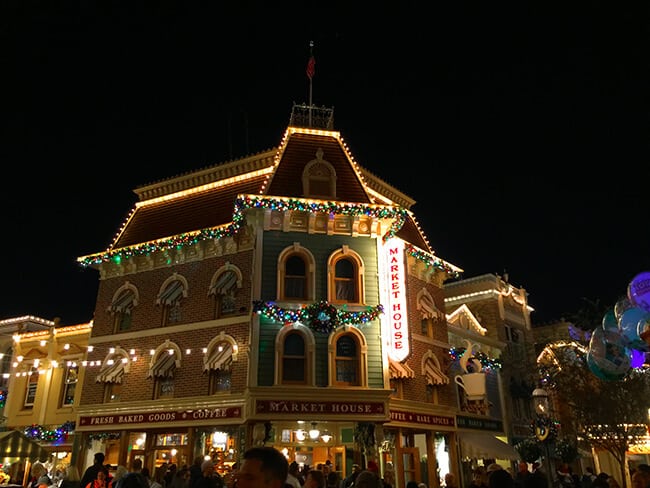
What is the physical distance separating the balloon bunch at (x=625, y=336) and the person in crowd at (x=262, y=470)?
10.7 m

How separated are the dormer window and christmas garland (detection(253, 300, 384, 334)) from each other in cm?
446

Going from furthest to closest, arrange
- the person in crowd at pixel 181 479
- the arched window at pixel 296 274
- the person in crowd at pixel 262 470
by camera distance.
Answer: the arched window at pixel 296 274, the person in crowd at pixel 181 479, the person in crowd at pixel 262 470

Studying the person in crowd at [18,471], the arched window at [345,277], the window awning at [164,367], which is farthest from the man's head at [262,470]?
the person in crowd at [18,471]

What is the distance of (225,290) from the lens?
21.0 meters

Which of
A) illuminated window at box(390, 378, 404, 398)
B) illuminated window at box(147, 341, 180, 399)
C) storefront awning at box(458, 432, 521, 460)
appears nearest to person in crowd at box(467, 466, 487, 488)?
illuminated window at box(390, 378, 404, 398)

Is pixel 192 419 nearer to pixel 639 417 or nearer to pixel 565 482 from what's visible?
pixel 565 482

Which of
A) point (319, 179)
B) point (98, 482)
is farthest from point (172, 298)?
point (98, 482)

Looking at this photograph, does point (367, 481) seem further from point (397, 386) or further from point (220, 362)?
point (397, 386)

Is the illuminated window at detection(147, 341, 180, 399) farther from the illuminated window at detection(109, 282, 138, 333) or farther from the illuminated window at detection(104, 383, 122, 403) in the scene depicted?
the illuminated window at detection(109, 282, 138, 333)

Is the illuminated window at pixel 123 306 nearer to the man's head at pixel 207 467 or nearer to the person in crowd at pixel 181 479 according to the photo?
the person in crowd at pixel 181 479

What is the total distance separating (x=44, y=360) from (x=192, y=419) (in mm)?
13483

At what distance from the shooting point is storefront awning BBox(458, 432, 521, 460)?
2556 centimetres

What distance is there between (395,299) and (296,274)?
3671mm

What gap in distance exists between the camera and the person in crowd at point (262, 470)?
3223 mm
